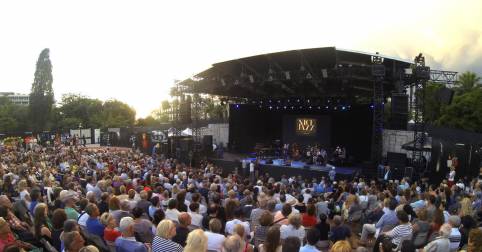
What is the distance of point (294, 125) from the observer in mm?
24969

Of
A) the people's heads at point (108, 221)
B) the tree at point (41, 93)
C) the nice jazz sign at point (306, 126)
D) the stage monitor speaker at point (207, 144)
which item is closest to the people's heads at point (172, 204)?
the people's heads at point (108, 221)

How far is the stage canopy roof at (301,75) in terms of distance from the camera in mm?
17000

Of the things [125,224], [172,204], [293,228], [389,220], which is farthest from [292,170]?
[125,224]

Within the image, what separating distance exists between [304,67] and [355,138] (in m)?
6.20

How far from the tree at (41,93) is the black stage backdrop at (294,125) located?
3494 cm

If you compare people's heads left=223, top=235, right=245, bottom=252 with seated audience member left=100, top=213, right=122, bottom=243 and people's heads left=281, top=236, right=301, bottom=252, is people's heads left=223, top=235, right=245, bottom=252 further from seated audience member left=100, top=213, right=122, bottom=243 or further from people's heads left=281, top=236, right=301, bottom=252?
seated audience member left=100, top=213, right=122, bottom=243

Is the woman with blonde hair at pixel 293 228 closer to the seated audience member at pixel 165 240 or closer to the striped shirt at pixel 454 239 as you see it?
the seated audience member at pixel 165 240

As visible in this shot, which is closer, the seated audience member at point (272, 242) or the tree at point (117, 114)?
the seated audience member at point (272, 242)

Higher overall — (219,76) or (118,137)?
(219,76)

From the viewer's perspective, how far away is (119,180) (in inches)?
386

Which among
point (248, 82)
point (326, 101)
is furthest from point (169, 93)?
point (326, 101)

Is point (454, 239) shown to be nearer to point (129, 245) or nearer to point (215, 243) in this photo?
point (215, 243)

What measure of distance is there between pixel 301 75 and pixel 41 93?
4420cm

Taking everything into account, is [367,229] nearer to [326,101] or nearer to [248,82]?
[248,82]
